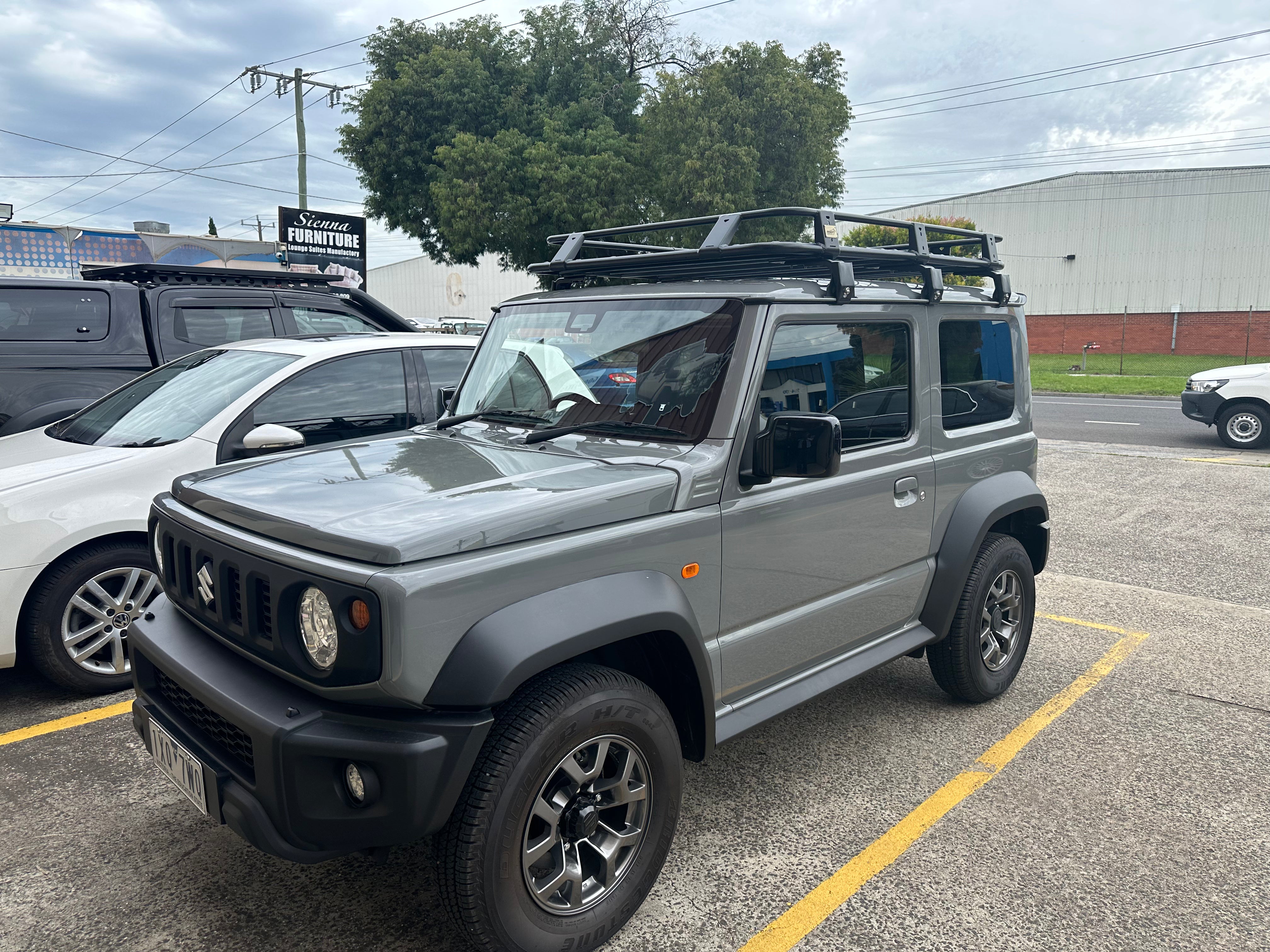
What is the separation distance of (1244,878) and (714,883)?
5.59 ft

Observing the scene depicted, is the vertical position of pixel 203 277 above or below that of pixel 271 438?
above

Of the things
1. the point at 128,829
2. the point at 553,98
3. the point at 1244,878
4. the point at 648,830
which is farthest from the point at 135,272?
the point at 553,98

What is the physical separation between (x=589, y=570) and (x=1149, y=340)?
47.2m

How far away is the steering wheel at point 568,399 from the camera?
3225 mm

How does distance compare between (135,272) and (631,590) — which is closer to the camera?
(631,590)

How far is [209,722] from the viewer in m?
2.48

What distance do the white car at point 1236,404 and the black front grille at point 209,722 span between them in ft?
46.1

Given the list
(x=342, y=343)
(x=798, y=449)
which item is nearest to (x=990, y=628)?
(x=798, y=449)

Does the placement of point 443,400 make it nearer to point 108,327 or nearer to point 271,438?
point 271,438

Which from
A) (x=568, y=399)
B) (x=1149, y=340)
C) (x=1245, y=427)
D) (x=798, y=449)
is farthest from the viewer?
(x=1149, y=340)

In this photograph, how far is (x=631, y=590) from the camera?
2.49 meters

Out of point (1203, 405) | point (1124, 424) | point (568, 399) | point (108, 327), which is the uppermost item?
point (108, 327)

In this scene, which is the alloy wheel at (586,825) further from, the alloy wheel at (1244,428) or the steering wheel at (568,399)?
the alloy wheel at (1244,428)

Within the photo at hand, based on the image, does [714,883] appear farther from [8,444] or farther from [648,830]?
[8,444]
